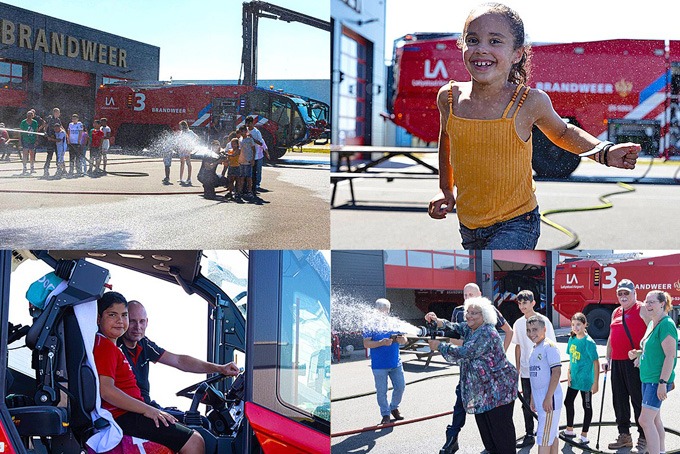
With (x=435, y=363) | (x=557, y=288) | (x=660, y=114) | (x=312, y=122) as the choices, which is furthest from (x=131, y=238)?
(x=660, y=114)

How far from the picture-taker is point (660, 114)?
2748 mm

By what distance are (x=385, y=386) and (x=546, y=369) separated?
1.91ft

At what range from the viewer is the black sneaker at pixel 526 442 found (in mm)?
2736

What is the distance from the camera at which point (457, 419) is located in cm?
279

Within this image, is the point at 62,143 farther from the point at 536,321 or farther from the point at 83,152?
the point at 536,321

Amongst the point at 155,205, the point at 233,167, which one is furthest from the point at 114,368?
the point at 233,167

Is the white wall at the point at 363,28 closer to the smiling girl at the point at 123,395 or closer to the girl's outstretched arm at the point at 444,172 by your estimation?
the girl's outstretched arm at the point at 444,172

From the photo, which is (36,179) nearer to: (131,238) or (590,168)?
(131,238)

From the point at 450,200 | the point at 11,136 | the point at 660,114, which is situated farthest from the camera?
the point at 11,136

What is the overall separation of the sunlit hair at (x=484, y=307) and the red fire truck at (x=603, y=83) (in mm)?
518

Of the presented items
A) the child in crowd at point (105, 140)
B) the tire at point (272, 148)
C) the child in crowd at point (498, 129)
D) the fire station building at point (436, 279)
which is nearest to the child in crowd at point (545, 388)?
the fire station building at point (436, 279)

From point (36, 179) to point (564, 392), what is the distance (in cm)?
216

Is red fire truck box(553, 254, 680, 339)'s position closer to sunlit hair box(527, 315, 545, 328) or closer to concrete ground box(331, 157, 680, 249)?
sunlit hair box(527, 315, 545, 328)

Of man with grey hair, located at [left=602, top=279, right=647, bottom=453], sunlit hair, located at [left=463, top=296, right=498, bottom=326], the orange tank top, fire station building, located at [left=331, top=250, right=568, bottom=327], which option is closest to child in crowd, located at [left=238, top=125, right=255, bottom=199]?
fire station building, located at [left=331, top=250, right=568, bottom=327]
